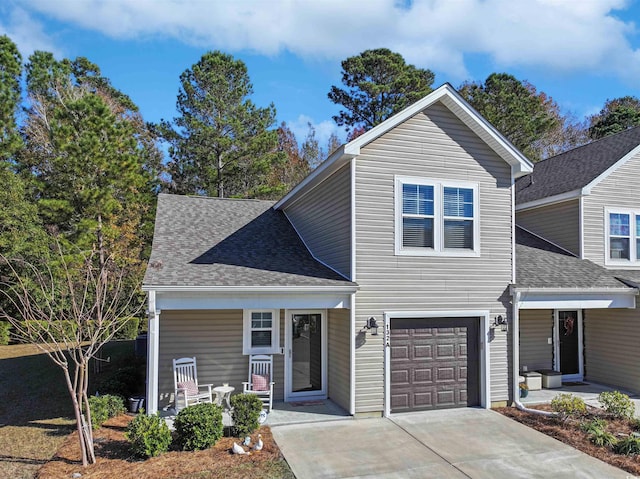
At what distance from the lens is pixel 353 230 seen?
32.2 feet

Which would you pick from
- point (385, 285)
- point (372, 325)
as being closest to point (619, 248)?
point (385, 285)

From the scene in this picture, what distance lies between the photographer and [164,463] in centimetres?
718

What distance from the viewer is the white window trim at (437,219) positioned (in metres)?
10.1

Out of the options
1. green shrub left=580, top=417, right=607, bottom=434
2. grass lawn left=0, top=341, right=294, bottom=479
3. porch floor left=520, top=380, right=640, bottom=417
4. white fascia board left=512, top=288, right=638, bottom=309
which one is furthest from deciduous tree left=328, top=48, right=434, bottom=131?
grass lawn left=0, top=341, right=294, bottom=479

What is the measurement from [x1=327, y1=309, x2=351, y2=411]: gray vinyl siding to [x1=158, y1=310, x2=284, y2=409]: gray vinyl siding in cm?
134

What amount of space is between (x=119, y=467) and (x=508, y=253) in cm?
899

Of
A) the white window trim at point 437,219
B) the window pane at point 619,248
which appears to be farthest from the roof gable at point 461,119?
the window pane at point 619,248

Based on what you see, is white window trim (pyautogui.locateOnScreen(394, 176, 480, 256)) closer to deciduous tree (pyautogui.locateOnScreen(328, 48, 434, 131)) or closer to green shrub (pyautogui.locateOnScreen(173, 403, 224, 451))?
green shrub (pyautogui.locateOnScreen(173, 403, 224, 451))

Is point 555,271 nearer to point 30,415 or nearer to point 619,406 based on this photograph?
point 619,406

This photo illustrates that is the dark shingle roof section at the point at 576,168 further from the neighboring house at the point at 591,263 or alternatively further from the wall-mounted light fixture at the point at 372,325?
the wall-mounted light fixture at the point at 372,325

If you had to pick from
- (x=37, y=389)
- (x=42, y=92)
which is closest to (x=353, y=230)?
(x=37, y=389)

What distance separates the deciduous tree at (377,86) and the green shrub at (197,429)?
80.3 feet

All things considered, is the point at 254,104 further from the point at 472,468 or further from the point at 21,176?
the point at 472,468

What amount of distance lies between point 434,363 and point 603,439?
3.40 metres
